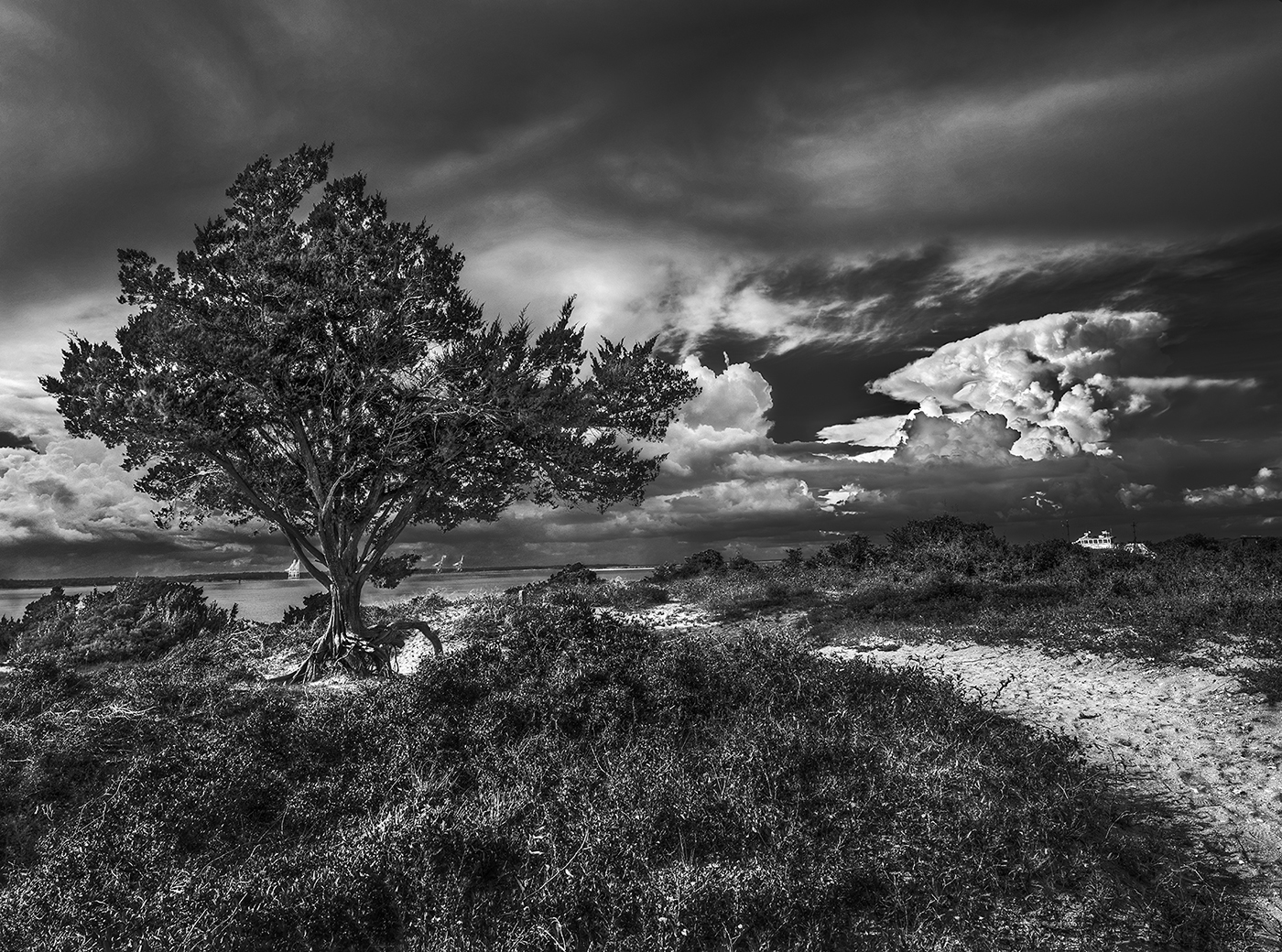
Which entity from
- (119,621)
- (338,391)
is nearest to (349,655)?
(338,391)

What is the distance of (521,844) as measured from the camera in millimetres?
5391

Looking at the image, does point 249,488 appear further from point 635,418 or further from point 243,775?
point 243,775

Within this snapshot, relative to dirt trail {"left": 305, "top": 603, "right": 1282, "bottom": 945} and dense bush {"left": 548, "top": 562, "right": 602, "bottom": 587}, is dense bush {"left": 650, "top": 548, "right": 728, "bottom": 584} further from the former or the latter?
dirt trail {"left": 305, "top": 603, "right": 1282, "bottom": 945}

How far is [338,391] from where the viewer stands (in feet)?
50.3

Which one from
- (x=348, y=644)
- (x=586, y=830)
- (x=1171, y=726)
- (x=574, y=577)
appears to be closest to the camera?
(x=586, y=830)

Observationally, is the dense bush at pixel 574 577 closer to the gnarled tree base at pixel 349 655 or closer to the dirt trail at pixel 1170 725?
the gnarled tree base at pixel 349 655

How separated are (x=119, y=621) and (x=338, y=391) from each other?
997 centimetres

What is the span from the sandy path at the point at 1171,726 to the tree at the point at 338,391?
795 centimetres

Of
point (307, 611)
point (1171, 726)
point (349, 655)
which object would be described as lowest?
point (1171, 726)

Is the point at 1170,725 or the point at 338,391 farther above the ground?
the point at 338,391

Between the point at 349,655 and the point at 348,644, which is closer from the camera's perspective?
the point at 349,655

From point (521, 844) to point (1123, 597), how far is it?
16342 millimetres

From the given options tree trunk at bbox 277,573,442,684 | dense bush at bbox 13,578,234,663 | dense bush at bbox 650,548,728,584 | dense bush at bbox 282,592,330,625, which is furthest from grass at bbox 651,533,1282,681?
dense bush at bbox 13,578,234,663

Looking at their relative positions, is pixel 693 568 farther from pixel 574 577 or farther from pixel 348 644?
pixel 348 644
